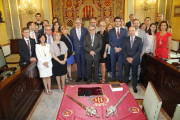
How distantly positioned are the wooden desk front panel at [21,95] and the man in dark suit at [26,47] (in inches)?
11.2

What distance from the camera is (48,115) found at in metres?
2.94

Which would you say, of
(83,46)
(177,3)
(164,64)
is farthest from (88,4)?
(164,64)

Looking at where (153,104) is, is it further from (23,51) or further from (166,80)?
(23,51)

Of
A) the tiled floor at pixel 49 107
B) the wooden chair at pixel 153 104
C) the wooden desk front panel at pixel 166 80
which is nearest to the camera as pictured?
the wooden chair at pixel 153 104

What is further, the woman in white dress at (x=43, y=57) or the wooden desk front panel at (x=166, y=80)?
the woman in white dress at (x=43, y=57)

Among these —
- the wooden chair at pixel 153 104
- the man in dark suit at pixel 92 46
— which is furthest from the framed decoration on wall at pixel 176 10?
the wooden chair at pixel 153 104

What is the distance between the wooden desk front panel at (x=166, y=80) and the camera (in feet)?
8.10

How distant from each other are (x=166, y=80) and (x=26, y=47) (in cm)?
310

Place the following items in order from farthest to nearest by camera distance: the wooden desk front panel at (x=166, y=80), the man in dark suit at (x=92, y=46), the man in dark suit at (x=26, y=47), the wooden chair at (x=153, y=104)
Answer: the man in dark suit at (x=92, y=46), the man in dark suit at (x=26, y=47), the wooden desk front panel at (x=166, y=80), the wooden chair at (x=153, y=104)

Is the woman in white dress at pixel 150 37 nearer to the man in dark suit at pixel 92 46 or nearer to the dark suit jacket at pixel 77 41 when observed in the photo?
the man in dark suit at pixel 92 46

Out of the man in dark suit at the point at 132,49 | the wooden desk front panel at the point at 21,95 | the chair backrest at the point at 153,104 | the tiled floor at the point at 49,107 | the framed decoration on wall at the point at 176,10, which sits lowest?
the tiled floor at the point at 49,107

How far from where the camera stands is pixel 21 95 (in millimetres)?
2676

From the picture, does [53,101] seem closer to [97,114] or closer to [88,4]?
[97,114]

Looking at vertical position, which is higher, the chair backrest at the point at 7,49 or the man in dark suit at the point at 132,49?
the man in dark suit at the point at 132,49
